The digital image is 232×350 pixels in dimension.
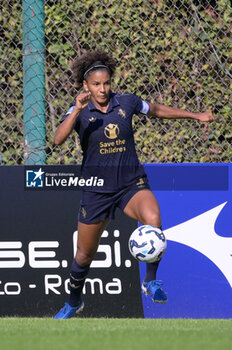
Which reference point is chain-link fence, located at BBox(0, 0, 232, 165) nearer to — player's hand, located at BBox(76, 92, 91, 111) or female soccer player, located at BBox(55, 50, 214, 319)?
female soccer player, located at BBox(55, 50, 214, 319)

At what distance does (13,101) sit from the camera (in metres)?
8.19

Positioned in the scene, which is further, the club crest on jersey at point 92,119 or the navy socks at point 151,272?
the club crest on jersey at point 92,119

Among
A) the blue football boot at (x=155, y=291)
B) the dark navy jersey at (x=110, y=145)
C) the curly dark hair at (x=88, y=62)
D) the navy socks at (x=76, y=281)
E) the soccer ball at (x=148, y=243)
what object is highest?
the curly dark hair at (x=88, y=62)

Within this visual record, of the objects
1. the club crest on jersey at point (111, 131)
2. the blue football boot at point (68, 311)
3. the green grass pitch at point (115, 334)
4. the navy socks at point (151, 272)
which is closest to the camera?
the green grass pitch at point (115, 334)

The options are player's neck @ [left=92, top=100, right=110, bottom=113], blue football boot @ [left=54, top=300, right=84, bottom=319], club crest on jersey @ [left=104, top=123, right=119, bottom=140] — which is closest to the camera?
club crest on jersey @ [left=104, top=123, right=119, bottom=140]

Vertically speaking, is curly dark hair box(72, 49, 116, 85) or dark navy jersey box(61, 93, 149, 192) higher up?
curly dark hair box(72, 49, 116, 85)

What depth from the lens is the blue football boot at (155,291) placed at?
6535 millimetres

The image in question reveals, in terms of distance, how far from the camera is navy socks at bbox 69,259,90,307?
7270 mm

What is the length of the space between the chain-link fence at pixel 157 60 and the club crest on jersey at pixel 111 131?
3.39ft

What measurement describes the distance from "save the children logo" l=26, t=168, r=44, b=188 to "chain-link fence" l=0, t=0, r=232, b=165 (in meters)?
0.30

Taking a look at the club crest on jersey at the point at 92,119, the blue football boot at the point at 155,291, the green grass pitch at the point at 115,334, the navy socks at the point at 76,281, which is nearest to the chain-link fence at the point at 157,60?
the club crest on jersey at the point at 92,119

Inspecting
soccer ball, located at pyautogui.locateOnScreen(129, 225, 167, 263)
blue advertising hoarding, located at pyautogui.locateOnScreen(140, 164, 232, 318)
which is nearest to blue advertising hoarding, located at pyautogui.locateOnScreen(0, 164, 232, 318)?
blue advertising hoarding, located at pyautogui.locateOnScreen(140, 164, 232, 318)

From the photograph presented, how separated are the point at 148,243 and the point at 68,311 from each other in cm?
131

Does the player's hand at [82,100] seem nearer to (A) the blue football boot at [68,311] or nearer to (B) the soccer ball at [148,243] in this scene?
(B) the soccer ball at [148,243]
